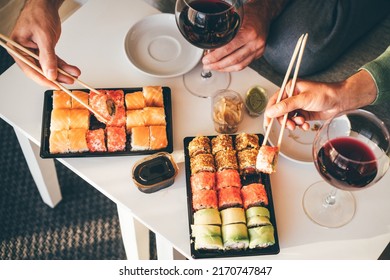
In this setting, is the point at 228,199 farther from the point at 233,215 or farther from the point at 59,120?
the point at 59,120

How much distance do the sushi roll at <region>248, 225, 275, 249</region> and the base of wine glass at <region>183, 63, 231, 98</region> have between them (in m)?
0.46

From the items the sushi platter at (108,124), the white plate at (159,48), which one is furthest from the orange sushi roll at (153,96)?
the white plate at (159,48)

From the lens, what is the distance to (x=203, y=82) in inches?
53.3

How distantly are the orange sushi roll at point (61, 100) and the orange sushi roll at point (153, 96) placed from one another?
8.5 inches

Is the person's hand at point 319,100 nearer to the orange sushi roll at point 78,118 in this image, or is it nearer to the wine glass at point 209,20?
the wine glass at point 209,20

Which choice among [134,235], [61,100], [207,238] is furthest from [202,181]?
[61,100]

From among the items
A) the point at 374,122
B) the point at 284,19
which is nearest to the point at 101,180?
the point at 374,122

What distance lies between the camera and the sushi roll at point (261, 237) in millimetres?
1046

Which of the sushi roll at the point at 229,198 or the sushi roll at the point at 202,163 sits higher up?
the sushi roll at the point at 202,163

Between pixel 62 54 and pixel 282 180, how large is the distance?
2.58 ft

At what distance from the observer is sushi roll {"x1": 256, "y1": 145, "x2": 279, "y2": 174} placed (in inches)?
42.5

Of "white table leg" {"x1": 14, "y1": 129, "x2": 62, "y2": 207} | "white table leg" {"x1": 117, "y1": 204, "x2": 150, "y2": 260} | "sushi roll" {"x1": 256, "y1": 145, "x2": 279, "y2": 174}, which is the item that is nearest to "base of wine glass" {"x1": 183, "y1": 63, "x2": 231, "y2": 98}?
"sushi roll" {"x1": 256, "y1": 145, "x2": 279, "y2": 174}

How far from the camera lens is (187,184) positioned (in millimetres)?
1136
